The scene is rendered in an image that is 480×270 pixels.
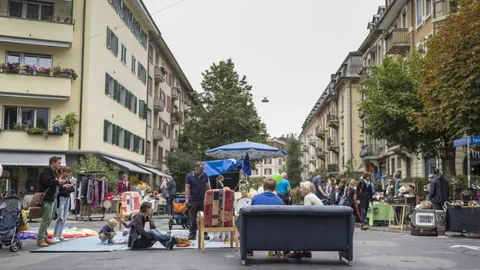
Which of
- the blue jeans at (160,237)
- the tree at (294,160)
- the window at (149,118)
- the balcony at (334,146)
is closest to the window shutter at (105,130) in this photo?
the window at (149,118)

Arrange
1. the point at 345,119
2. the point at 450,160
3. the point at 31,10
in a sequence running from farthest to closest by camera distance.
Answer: the point at 345,119, the point at 31,10, the point at 450,160

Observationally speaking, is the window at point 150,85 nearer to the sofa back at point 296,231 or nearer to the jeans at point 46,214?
the jeans at point 46,214

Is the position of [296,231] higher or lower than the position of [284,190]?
lower

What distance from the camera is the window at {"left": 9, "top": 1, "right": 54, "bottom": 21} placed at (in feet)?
108

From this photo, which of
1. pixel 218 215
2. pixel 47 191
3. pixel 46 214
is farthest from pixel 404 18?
pixel 46 214

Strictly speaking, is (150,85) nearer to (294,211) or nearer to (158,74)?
(158,74)

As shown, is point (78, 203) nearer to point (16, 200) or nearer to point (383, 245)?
point (16, 200)

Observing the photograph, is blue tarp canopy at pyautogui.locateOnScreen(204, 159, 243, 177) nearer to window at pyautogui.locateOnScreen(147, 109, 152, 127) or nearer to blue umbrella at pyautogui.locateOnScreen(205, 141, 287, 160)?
blue umbrella at pyautogui.locateOnScreen(205, 141, 287, 160)

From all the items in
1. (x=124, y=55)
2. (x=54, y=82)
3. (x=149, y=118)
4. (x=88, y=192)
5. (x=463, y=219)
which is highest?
(x=124, y=55)

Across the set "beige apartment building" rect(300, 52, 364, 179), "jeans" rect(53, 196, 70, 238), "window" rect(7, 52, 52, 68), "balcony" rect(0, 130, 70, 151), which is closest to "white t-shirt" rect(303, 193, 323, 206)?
"jeans" rect(53, 196, 70, 238)

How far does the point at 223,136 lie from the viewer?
5556cm

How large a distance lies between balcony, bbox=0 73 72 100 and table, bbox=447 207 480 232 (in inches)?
894

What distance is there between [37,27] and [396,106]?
19687mm

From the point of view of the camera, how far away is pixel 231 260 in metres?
10.1
